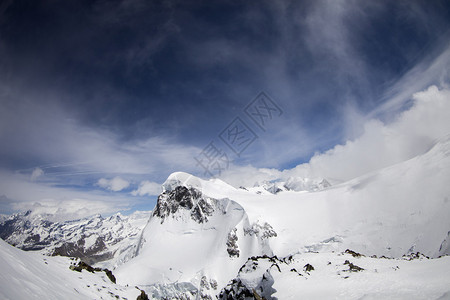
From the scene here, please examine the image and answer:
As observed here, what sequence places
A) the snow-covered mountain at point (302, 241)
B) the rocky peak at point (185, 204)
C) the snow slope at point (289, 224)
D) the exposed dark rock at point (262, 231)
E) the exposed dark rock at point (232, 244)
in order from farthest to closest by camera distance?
the rocky peak at point (185, 204)
the exposed dark rock at point (232, 244)
the exposed dark rock at point (262, 231)
the snow slope at point (289, 224)
the snow-covered mountain at point (302, 241)

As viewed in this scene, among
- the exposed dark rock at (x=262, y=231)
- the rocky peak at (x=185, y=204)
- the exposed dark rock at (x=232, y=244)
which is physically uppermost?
the rocky peak at (x=185, y=204)

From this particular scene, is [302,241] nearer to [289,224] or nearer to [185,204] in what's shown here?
[289,224]

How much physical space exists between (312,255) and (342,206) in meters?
61.9

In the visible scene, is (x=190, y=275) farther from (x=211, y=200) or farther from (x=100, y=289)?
(x=100, y=289)

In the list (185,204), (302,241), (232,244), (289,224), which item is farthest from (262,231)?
(185,204)

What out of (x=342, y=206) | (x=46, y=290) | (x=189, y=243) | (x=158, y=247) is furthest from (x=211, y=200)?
(x=46, y=290)

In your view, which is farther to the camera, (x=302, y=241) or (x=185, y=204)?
(x=185, y=204)

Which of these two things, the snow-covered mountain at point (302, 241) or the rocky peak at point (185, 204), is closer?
the snow-covered mountain at point (302, 241)

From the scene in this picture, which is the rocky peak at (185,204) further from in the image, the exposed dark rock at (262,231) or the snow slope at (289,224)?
the exposed dark rock at (262,231)

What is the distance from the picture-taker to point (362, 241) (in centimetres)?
6406

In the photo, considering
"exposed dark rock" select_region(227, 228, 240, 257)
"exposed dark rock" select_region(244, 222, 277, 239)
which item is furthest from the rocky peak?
"exposed dark rock" select_region(244, 222, 277, 239)

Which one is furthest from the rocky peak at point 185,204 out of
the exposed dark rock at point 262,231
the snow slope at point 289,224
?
the exposed dark rock at point 262,231

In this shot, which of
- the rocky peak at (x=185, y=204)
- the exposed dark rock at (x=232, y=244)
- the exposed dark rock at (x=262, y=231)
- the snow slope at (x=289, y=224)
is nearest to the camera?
the snow slope at (x=289, y=224)

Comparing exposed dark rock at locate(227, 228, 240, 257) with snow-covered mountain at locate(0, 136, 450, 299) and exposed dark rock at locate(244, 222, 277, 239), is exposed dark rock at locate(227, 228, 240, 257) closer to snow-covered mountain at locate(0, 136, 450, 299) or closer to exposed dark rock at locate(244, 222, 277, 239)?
snow-covered mountain at locate(0, 136, 450, 299)
